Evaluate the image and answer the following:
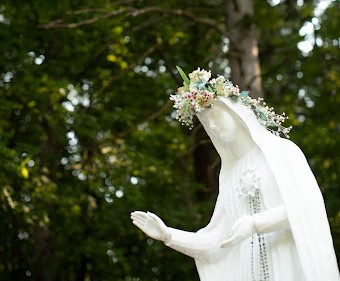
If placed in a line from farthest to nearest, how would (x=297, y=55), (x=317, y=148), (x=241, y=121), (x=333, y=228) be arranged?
Answer: (x=297, y=55), (x=317, y=148), (x=333, y=228), (x=241, y=121)

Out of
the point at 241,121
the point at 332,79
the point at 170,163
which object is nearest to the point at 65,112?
the point at 170,163

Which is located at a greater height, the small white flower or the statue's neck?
the small white flower

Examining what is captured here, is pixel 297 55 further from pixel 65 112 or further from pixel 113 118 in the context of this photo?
pixel 65 112

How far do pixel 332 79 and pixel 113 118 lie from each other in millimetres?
3774

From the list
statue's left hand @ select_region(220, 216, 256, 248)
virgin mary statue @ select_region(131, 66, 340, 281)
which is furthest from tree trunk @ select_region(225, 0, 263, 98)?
statue's left hand @ select_region(220, 216, 256, 248)

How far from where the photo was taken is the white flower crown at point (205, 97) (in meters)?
5.52

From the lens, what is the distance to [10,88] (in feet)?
35.8

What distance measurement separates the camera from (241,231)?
505 centimetres

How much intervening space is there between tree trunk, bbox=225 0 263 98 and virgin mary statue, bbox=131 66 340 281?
5.07 m

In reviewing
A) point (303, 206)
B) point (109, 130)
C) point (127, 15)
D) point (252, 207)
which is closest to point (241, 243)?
point (252, 207)

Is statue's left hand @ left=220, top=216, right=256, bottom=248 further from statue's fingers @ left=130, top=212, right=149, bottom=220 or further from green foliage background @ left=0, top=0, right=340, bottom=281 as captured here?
green foliage background @ left=0, top=0, right=340, bottom=281

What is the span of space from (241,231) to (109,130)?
7.49 meters

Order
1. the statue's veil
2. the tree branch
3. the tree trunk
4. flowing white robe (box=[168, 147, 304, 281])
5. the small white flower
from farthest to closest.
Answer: the tree trunk
the tree branch
the small white flower
flowing white robe (box=[168, 147, 304, 281])
the statue's veil

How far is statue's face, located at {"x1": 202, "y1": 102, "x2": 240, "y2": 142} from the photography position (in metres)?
5.55
